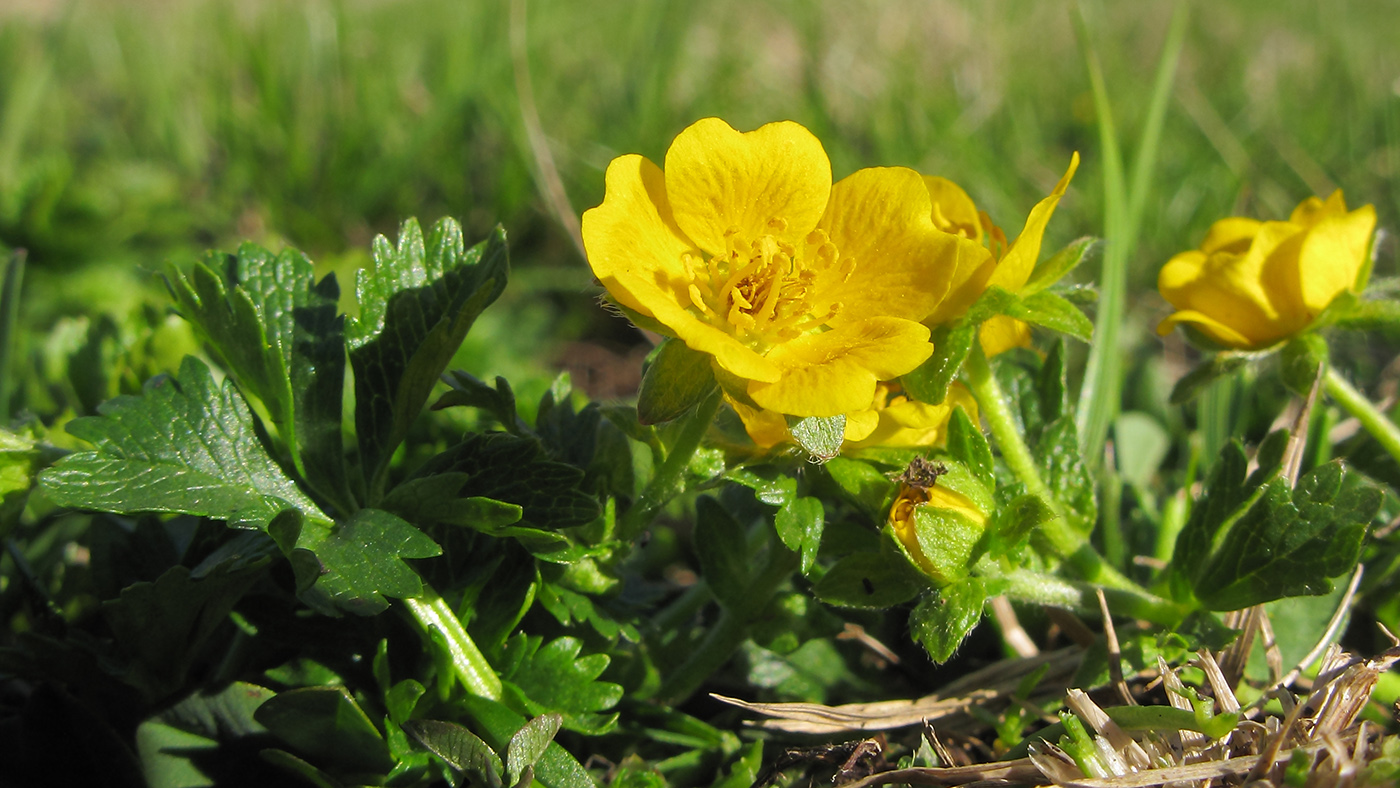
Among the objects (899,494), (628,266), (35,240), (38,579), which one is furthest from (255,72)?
(899,494)

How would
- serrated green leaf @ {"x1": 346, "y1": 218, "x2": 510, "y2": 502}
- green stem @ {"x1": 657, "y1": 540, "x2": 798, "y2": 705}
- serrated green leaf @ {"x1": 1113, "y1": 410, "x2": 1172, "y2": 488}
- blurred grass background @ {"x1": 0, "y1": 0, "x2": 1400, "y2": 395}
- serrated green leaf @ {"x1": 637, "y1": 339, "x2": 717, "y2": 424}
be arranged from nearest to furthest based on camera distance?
serrated green leaf @ {"x1": 637, "y1": 339, "x2": 717, "y2": 424} < serrated green leaf @ {"x1": 346, "y1": 218, "x2": 510, "y2": 502} < green stem @ {"x1": 657, "y1": 540, "x2": 798, "y2": 705} < serrated green leaf @ {"x1": 1113, "y1": 410, "x2": 1172, "y2": 488} < blurred grass background @ {"x1": 0, "y1": 0, "x2": 1400, "y2": 395}

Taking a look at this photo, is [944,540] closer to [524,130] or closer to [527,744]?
[527,744]

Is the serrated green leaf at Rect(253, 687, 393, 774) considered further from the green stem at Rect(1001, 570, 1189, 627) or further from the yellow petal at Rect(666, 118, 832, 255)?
the green stem at Rect(1001, 570, 1189, 627)

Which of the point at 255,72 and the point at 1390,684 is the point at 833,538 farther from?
the point at 255,72

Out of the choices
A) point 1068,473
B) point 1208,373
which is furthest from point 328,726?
point 1208,373

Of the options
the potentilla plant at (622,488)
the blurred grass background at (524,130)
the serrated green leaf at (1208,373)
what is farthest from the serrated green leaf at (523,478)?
the blurred grass background at (524,130)

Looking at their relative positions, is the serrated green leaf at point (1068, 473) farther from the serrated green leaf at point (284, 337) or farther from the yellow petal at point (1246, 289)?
the serrated green leaf at point (284, 337)

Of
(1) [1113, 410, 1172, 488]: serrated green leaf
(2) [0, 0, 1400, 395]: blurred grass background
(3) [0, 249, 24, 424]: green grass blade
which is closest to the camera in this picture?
(3) [0, 249, 24, 424]: green grass blade

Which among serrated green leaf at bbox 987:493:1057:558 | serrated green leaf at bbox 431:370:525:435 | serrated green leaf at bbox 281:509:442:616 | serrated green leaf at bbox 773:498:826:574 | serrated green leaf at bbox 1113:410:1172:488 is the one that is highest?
serrated green leaf at bbox 431:370:525:435

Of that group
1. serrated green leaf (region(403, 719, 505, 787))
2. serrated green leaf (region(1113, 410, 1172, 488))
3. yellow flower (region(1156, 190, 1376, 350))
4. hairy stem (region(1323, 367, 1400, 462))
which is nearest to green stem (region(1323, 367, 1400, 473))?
hairy stem (region(1323, 367, 1400, 462))
